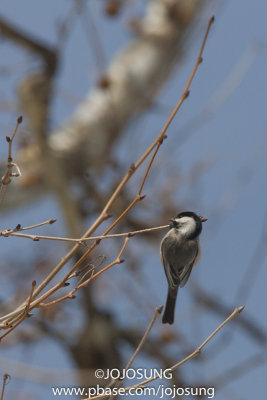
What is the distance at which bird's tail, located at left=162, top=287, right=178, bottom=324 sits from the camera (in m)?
1.49

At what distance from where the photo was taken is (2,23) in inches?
161

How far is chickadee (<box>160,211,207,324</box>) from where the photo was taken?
1454 mm

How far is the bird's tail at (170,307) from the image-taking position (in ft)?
4.90

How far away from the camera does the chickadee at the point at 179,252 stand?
1.45 metres

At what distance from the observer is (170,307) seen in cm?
151

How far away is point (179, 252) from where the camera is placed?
4.89 feet

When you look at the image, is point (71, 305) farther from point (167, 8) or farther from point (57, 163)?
point (167, 8)

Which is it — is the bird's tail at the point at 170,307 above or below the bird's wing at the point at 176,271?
below

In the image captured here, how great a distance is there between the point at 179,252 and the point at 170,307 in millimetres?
142

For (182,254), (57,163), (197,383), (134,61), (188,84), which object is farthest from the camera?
(134,61)

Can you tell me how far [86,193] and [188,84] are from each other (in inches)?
130

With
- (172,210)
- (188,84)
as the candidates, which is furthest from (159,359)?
(188,84)

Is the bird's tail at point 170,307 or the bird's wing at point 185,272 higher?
the bird's wing at point 185,272

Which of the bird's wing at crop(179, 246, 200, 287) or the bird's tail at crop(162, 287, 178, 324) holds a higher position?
the bird's wing at crop(179, 246, 200, 287)
